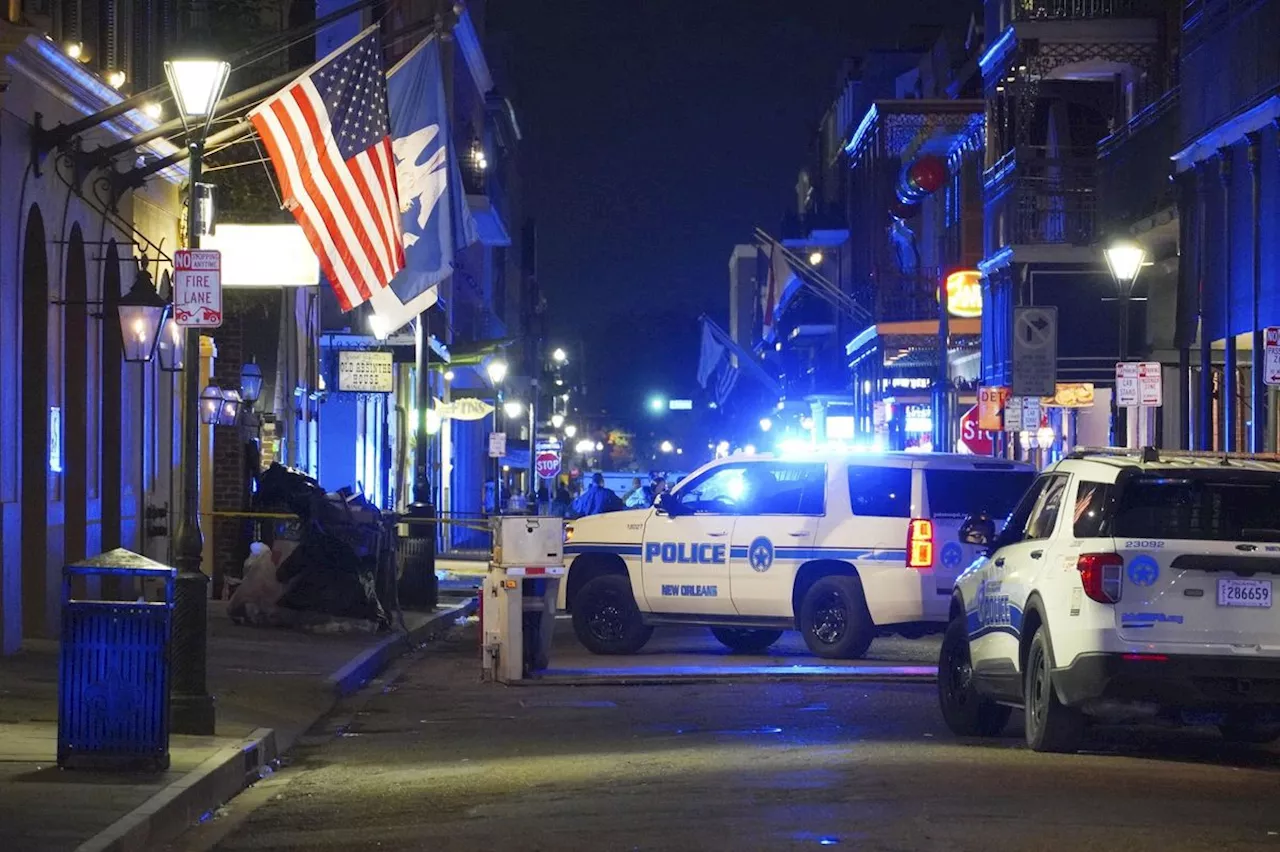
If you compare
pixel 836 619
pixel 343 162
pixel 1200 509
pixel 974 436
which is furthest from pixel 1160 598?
pixel 974 436

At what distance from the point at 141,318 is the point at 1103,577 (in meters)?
12.1

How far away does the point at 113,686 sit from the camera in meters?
11.3

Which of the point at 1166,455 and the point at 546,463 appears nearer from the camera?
the point at 1166,455

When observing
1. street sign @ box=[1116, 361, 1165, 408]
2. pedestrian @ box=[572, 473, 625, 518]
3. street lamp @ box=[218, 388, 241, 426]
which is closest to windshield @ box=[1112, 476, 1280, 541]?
street sign @ box=[1116, 361, 1165, 408]

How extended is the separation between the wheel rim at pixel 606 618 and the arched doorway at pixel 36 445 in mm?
5462

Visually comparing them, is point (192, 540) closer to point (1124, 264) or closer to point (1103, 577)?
point (1103, 577)

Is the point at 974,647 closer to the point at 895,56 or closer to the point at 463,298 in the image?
the point at 463,298

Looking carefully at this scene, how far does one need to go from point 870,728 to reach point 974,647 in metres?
1.00

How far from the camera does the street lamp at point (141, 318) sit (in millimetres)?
20328

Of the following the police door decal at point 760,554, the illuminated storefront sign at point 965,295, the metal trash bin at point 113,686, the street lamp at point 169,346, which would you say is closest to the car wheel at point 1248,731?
the metal trash bin at point 113,686

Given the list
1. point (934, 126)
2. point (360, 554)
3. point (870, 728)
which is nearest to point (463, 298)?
point (934, 126)

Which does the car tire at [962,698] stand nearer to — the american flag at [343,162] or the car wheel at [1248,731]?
the car wheel at [1248,731]

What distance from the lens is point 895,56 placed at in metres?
85.2

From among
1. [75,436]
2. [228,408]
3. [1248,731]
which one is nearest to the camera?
[1248,731]
